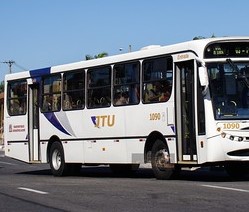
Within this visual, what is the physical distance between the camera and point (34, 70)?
21812 mm

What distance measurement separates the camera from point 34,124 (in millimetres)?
21547

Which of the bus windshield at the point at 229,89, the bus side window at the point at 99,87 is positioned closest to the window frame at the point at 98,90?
the bus side window at the point at 99,87

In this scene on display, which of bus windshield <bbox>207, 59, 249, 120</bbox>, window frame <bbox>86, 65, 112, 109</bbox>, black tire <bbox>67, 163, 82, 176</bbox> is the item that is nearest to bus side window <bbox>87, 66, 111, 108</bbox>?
window frame <bbox>86, 65, 112, 109</bbox>

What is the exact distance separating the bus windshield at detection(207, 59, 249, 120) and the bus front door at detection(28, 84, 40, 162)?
25.4 feet

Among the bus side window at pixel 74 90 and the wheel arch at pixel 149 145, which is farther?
the bus side window at pixel 74 90

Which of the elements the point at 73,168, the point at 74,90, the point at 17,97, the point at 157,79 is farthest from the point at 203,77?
the point at 17,97

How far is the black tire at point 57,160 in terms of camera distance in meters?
20.4

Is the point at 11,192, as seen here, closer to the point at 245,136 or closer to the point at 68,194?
the point at 68,194

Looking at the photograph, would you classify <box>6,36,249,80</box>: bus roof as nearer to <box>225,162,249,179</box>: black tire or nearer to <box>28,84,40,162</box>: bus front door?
<box>28,84,40,162</box>: bus front door

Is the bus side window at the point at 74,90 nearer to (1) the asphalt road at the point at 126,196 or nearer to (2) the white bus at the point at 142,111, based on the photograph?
(2) the white bus at the point at 142,111

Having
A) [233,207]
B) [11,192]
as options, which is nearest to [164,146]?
[11,192]

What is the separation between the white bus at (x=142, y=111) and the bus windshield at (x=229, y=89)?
0.08 ft

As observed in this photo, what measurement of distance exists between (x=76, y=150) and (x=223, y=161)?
5673 millimetres

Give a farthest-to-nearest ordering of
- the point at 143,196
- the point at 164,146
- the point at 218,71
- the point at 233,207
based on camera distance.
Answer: the point at 164,146 → the point at 218,71 → the point at 143,196 → the point at 233,207
